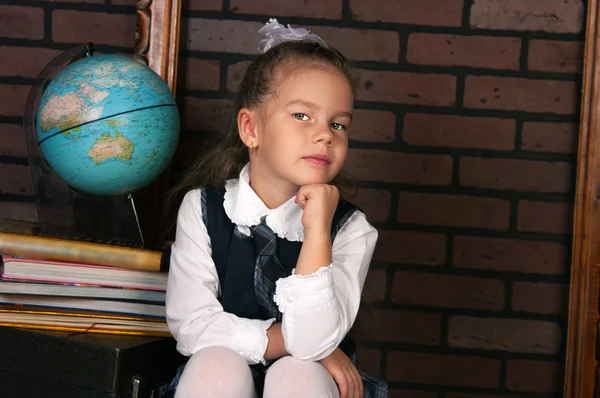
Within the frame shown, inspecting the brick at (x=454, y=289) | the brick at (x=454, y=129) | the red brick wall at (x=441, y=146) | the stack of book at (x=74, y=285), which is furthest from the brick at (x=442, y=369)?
the stack of book at (x=74, y=285)

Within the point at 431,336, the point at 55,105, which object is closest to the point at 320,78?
the point at 55,105

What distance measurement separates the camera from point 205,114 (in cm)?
232

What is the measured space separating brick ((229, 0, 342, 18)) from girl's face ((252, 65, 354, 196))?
2.01 ft

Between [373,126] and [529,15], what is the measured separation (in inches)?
22.5

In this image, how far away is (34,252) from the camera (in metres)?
1.75

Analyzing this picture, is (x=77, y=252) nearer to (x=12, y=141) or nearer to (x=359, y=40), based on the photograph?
(x=12, y=141)

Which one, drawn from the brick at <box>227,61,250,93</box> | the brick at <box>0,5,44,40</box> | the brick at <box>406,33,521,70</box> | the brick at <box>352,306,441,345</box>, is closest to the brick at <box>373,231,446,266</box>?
the brick at <box>352,306,441,345</box>

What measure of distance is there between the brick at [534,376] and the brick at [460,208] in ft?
1.46

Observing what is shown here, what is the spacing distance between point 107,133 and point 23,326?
479 mm

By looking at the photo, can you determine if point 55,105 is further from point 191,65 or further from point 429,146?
point 429,146

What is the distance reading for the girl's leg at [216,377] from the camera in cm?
141

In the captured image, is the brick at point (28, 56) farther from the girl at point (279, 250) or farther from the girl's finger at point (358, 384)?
the girl's finger at point (358, 384)

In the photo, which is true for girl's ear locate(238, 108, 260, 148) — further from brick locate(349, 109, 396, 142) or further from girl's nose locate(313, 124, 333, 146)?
brick locate(349, 109, 396, 142)

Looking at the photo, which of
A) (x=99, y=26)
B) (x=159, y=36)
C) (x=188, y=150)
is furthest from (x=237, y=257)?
(x=99, y=26)
